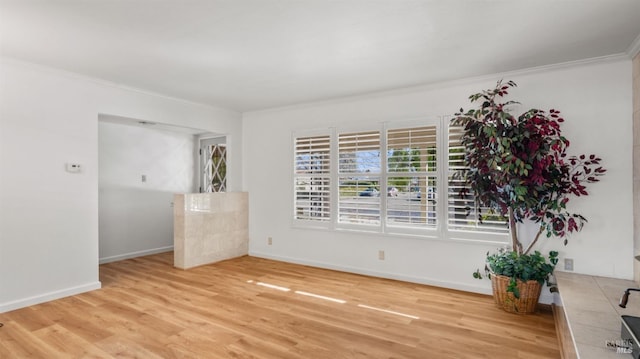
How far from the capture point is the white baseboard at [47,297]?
3244 mm

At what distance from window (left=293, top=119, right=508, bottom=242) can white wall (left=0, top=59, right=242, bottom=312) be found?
8.78 ft

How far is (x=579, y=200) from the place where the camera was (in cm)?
327

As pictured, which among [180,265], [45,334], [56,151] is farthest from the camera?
[180,265]

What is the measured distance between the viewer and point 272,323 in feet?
9.84

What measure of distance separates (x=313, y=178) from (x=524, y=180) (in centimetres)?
281

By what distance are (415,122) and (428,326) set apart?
7.78 ft

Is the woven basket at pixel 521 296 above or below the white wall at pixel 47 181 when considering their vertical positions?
below

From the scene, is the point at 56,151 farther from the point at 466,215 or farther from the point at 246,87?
the point at 466,215

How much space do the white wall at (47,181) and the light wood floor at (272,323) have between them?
304mm

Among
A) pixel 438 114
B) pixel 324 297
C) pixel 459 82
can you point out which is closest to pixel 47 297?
pixel 324 297

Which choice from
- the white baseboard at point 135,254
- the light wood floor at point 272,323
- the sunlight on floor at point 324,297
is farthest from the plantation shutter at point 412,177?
the white baseboard at point 135,254

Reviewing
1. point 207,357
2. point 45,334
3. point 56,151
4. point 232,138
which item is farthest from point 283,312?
point 232,138

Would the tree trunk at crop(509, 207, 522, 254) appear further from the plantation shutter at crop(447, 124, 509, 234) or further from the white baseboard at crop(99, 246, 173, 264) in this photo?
the white baseboard at crop(99, 246, 173, 264)

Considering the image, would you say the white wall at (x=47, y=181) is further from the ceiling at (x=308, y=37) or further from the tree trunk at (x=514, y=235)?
the tree trunk at (x=514, y=235)
